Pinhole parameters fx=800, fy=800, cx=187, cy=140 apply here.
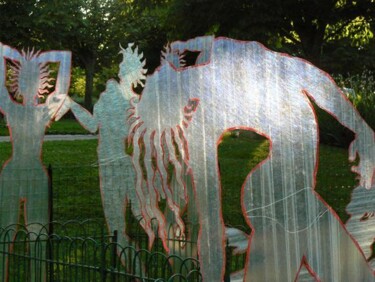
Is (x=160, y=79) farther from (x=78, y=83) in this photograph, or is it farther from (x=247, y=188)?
(x=78, y=83)

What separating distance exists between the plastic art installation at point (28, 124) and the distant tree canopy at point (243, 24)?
746cm

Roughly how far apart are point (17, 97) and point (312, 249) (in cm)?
371

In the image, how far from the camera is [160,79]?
593 centimetres

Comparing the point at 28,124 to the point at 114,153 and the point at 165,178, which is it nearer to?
the point at 114,153

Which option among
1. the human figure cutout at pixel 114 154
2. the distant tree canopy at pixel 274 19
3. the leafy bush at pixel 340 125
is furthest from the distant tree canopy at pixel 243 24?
the human figure cutout at pixel 114 154

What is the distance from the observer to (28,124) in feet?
23.9

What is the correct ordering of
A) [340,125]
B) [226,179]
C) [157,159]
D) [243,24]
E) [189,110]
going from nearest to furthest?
[189,110]
[157,159]
[340,125]
[226,179]
[243,24]

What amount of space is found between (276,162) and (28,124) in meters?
3.13

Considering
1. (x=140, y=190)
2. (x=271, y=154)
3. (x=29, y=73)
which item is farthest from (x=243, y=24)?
(x=271, y=154)

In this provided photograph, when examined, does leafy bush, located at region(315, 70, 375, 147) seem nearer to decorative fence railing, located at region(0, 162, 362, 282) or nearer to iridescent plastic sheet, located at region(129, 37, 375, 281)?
decorative fence railing, located at region(0, 162, 362, 282)

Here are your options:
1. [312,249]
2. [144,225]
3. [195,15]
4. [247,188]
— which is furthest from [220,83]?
[195,15]

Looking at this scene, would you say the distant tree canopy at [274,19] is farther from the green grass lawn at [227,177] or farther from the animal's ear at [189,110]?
the animal's ear at [189,110]

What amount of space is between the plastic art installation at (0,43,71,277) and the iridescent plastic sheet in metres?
2.39

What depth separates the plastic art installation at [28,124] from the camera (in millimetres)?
7293
